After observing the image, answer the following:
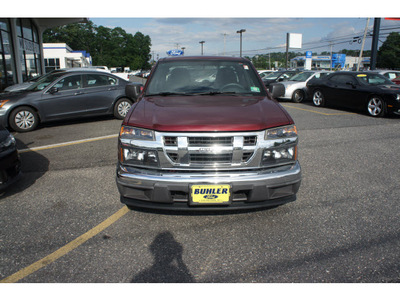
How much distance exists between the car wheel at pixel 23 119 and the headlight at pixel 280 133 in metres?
7.31

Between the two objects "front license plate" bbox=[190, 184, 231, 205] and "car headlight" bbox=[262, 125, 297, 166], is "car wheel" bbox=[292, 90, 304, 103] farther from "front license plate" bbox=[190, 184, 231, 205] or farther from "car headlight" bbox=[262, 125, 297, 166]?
"front license plate" bbox=[190, 184, 231, 205]

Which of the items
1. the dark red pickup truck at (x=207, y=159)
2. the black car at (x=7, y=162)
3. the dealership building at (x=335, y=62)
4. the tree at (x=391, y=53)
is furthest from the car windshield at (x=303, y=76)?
the tree at (x=391, y=53)

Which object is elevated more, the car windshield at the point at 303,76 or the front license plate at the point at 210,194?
the car windshield at the point at 303,76

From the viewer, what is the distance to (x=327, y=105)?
12.2m

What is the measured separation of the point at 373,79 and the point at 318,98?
2185 mm

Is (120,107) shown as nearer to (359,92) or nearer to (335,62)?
(359,92)

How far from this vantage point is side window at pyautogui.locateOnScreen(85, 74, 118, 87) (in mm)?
9023

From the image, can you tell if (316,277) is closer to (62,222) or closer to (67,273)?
(67,273)

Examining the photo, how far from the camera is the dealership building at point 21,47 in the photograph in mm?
16406

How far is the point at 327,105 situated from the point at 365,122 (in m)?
3.32

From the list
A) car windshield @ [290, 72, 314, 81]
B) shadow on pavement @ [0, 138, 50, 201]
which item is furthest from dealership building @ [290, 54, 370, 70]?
shadow on pavement @ [0, 138, 50, 201]

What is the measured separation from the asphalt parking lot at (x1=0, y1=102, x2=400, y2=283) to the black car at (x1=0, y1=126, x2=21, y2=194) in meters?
0.25

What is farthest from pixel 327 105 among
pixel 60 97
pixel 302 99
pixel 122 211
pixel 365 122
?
pixel 122 211

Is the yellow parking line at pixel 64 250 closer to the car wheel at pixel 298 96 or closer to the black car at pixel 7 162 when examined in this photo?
the black car at pixel 7 162
